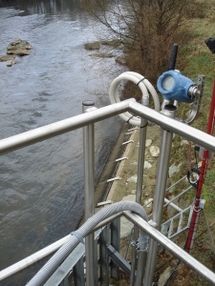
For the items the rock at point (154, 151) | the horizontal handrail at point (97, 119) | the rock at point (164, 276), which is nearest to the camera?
the horizontal handrail at point (97, 119)

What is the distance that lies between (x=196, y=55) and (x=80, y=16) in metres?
10.3

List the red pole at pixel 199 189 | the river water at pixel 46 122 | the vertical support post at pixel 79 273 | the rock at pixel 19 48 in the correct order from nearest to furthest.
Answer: the vertical support post at pixel 79 273 → the red pole at pixel 199 189 → the river water at pixel 46 122 → the rock at pixel 19 48

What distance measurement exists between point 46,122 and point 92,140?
309 inches

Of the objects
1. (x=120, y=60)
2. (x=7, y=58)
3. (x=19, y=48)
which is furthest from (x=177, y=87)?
(x=19, y=48)

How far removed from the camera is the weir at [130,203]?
1000mm

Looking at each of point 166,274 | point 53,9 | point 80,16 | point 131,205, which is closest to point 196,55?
point 166,274

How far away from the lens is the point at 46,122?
8820mm

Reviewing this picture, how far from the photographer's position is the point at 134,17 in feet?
29.8

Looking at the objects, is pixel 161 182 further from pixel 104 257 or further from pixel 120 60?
pixel 120 60

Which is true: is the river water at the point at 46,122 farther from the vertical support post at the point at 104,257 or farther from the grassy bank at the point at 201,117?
the vertical support post at the point at 104,257

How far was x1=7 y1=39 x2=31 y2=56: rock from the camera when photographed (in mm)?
13180

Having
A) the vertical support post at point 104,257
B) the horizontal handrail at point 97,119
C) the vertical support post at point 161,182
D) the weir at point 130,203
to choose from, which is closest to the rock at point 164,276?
the vertical support post at point 104,257

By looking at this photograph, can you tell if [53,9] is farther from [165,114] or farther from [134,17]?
[165,114]

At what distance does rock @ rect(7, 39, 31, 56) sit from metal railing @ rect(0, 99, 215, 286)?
12819 millimetres
